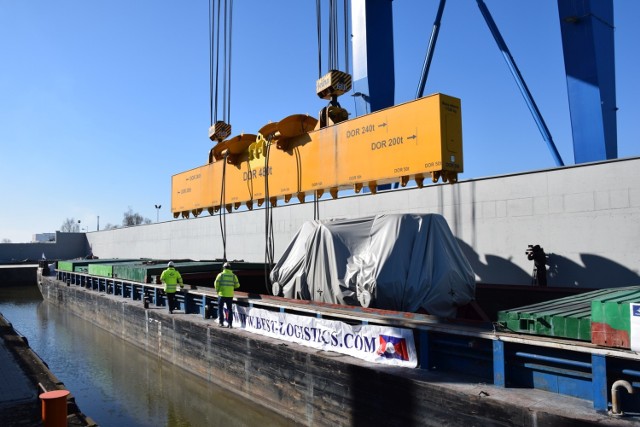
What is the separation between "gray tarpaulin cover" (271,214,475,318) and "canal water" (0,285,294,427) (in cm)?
268

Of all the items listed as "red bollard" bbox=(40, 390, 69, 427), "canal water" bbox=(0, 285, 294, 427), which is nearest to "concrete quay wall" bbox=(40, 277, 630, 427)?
"canal water" bbox=(0, 285, 294, 427)

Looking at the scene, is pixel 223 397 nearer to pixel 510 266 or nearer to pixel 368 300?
pixel 368 300

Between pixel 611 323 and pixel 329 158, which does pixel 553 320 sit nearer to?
pixel 611 323

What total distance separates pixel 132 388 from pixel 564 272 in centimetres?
1087

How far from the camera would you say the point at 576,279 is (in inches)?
453

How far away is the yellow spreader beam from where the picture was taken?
26.4 ft

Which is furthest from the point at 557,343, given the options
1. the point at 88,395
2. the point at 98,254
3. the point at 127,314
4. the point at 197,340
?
Result: the point at 98,254

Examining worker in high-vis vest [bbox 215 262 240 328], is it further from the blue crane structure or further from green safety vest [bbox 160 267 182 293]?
the blue crane structure

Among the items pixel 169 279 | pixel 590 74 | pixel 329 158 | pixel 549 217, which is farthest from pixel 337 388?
pixel 590 74

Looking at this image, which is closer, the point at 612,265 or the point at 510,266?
the point at 612,265

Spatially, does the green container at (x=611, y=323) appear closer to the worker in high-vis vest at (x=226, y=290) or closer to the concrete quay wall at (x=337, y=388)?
the concrete quay wall at (x=337, y=388)

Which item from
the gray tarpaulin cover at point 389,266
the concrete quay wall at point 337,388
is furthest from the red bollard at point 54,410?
the gray tarpaulin cover at point 389,266

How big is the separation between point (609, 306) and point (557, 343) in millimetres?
715

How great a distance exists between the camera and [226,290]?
11.1 meters
